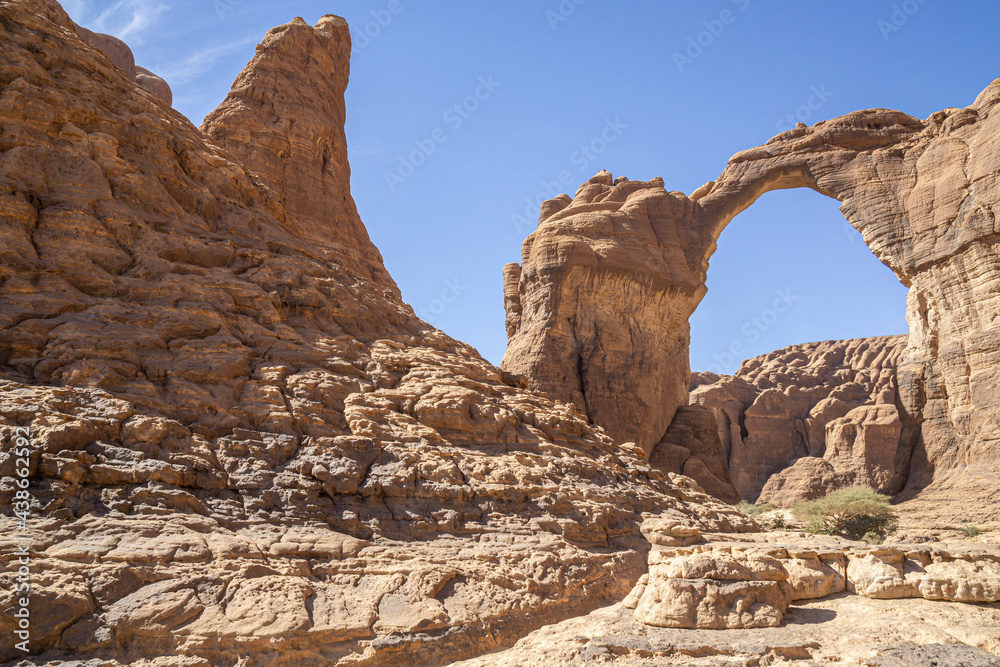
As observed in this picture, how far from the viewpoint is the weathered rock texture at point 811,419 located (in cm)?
3262

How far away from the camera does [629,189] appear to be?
32.8 m

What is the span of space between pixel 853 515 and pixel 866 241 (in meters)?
11.1

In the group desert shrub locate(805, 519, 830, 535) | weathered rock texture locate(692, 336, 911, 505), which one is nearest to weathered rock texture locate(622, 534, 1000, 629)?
desert shrub locate(805, 519, 830, 535)

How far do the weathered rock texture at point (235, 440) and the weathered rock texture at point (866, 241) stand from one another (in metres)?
13.6

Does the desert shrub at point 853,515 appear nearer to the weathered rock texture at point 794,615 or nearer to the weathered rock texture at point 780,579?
the weathered rock texture at point 780,579

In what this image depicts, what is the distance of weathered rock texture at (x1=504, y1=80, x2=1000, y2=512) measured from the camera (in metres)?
23.0

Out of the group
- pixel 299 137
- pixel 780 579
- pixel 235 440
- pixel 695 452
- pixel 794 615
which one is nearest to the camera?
pixel 794 615

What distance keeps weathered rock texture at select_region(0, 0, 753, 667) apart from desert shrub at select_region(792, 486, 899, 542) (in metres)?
9.73

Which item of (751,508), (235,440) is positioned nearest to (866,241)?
(751,508)

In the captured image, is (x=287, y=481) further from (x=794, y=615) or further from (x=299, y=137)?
(x=299, y=137)

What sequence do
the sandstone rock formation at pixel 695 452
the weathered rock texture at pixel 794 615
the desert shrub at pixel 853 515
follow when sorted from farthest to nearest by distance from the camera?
the sandstone rock formation at pixel 695 452, the desert shrub at pixel 853 515, the weathered rock texture at pixel 794 615

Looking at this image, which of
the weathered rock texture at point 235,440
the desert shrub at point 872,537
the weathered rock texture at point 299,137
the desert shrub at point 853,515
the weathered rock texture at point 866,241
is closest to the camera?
the weathered rock texture at point 235,440

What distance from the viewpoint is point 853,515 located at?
21938 millimetres

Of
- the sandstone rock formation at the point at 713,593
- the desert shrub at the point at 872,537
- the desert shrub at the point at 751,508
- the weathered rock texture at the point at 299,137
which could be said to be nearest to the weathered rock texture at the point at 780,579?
the sandstone rock formation at the point at 713,593
